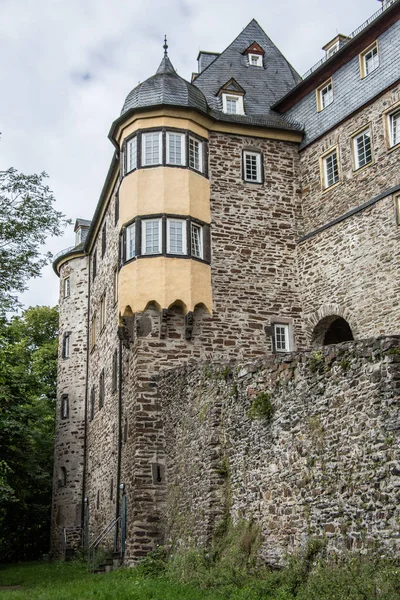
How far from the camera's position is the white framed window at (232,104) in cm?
2630

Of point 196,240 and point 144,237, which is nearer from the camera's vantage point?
point 144,237

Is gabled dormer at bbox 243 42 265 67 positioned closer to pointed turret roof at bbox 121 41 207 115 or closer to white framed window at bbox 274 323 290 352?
pointed turret roof at bbox 121 41 207 115

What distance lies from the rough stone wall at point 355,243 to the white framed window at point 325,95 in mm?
1136

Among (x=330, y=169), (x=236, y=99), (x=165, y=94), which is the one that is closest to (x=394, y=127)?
(x=330, y=169)

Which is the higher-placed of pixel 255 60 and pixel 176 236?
pixel 255 60

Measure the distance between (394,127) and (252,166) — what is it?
17.0 feet

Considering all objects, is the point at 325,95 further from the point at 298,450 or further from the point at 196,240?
the point at 298,450

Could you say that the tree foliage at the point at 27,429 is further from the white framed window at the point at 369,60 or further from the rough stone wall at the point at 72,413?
the white framed window at the point at 369,60

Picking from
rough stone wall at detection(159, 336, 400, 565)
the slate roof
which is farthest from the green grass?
the slate roof

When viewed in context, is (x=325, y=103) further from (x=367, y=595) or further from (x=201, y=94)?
(x=367, y=595)

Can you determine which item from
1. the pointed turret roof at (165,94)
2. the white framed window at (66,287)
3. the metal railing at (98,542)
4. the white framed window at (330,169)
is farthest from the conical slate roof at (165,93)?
the white framed window at (66,287)

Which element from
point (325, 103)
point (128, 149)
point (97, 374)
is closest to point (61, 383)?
point (97, 374)

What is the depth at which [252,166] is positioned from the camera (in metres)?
25.7

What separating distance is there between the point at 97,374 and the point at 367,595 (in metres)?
21.8
